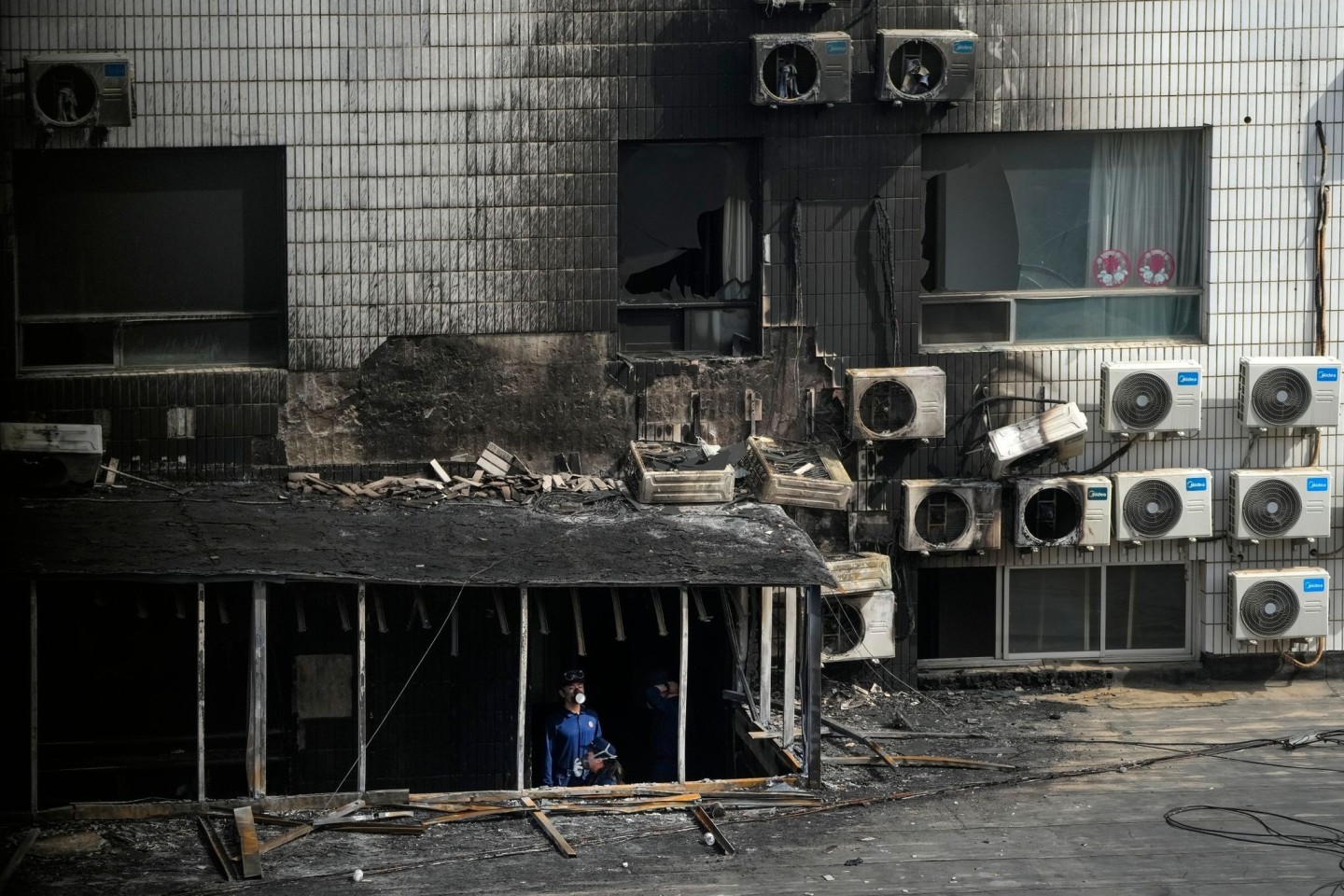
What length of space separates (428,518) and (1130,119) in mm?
7036

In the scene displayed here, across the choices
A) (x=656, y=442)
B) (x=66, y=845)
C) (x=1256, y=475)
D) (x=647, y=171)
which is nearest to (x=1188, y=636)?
(x=1256, y=475)

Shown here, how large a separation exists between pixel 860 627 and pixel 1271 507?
3.87 metres

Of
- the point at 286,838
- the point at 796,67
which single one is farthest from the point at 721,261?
the point at 286,838

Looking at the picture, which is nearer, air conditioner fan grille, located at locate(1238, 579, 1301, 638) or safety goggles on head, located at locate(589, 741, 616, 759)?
safety goggles on head, located at locate(589, 741, 616, 759)

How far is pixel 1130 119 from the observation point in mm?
15289

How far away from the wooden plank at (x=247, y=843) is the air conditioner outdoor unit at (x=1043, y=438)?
6.86 m

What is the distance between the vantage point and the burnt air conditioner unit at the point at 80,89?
14.2m

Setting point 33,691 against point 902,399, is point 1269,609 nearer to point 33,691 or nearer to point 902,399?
point 902,399

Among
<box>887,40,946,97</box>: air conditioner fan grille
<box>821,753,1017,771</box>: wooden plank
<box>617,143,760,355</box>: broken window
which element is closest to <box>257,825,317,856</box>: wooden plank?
<box>821,753,1017,771</box>: wooden plank

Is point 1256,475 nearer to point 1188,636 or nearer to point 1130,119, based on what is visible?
point 1188,636

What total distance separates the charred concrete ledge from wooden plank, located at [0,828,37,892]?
1.87m

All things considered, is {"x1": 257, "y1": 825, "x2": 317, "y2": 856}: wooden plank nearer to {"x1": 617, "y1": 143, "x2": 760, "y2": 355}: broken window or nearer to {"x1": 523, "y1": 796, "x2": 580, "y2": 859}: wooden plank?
{"x1": 523, "y1": 796, "x2": 580, "y2": 859}: wooden plank

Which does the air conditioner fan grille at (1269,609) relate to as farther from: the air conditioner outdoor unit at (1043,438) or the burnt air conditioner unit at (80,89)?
the burnt air conditioner unit at (80,89)

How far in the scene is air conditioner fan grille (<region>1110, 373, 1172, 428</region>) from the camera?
15078 millimetres
